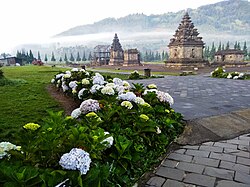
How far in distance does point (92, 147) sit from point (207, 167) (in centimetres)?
147

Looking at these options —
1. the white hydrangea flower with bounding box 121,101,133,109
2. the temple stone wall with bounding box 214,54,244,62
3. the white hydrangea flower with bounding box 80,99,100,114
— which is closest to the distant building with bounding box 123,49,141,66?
the temple stone wall with bounding box 214,54,244,62

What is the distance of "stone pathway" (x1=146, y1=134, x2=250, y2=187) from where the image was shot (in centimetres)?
246

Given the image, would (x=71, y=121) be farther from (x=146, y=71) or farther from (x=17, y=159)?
(x=146, y=71)

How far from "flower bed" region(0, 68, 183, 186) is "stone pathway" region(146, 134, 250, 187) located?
217 millimetres

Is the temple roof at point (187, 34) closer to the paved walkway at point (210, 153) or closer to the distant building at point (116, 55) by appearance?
the distant building at point (116, 55)

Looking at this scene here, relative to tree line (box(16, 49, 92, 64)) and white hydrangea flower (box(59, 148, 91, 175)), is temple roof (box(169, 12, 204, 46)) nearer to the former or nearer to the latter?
white hydrangea flower (box(59, 148, 91, 175))

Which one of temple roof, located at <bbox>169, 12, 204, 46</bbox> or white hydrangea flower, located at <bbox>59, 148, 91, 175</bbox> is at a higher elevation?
temple roof, located at <bbox>169, 12, 204, 46</bbox>

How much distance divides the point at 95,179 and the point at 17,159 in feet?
2.18

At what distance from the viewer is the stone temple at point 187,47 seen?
3131 centimetres

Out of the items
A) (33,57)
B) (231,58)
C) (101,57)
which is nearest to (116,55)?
(101,57)

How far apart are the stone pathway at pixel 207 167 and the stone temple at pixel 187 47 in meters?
28.4

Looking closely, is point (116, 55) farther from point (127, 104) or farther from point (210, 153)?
point (210, 153)

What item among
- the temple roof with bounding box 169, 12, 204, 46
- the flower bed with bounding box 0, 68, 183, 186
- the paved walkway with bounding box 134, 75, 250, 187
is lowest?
the paved walkway with bounding box 134, 75, 250, 187

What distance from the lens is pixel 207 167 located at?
9.12 ft
